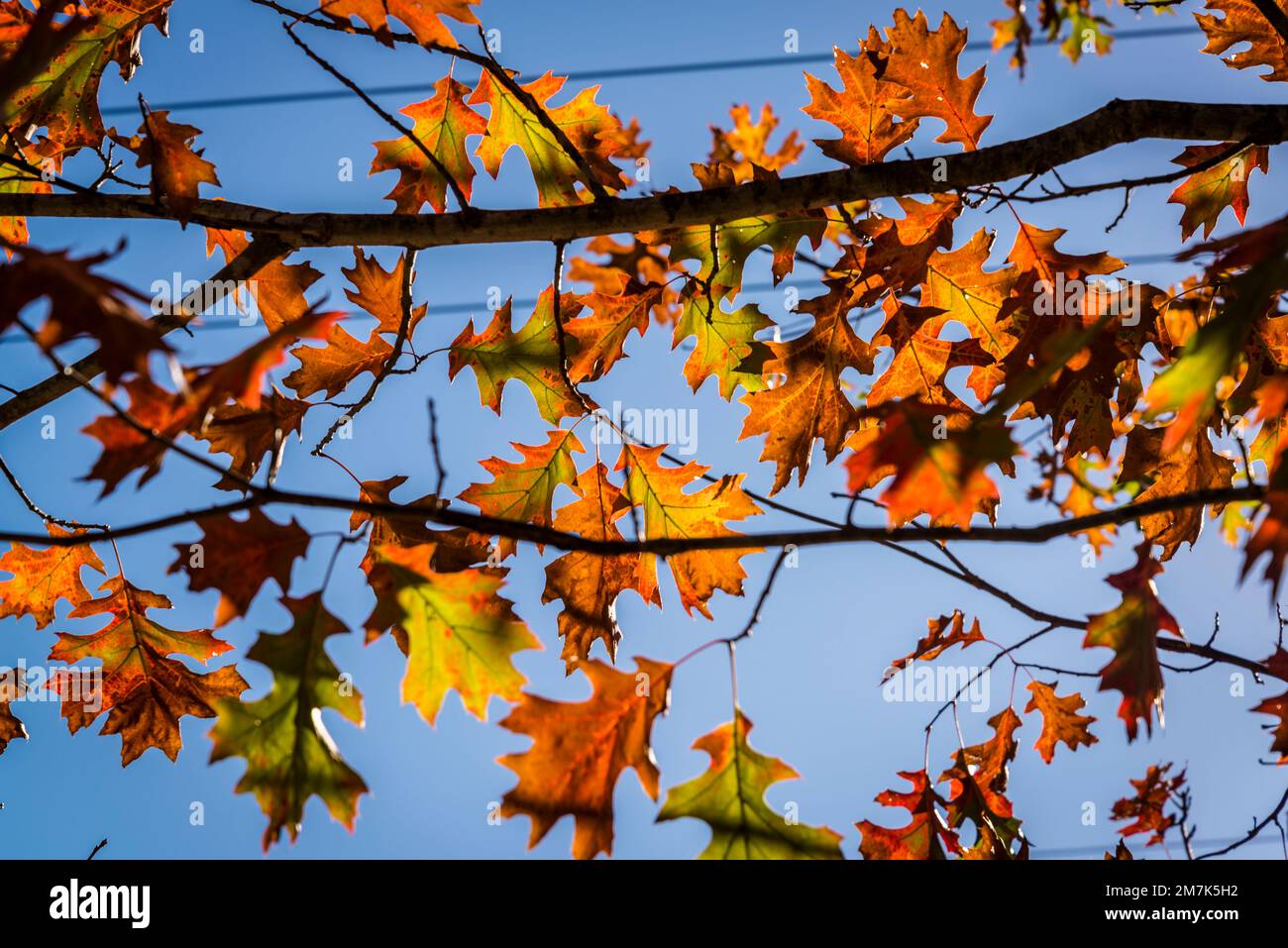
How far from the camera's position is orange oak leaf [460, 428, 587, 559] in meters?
2.37

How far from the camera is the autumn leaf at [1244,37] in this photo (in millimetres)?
2293

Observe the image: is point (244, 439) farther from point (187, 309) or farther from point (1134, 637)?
point (1134, 637)

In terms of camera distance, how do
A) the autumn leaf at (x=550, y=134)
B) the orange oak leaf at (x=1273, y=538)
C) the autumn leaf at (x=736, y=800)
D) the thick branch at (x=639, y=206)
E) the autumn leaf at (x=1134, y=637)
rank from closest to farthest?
the orange oak leaf at (x=1273, y=538) → the autumn leaf at (x=1134, y=637) → the autumn leaf at (x=736, y=800) → the thick branch at (x=639, y=206) → the autumn leaf at (x=550, y=134)

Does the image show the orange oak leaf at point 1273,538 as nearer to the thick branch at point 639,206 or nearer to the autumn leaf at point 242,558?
the thick branch at point 639,206

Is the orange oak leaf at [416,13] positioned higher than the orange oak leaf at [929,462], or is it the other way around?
the orange oak leaf at [416,13]

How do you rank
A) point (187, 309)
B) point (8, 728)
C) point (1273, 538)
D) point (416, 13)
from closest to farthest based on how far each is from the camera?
point (1273, 538)
point (416, 13)
point (187, 309)
point (8, 728)

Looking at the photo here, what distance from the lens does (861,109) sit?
2.18m

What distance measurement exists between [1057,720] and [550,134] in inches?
90.4

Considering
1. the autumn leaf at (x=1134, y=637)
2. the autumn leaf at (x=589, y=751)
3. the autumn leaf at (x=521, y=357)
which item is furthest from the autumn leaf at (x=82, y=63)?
the autumn leaf at (x=1134, y=637)

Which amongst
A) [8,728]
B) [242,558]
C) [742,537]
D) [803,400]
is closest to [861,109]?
[803,400]

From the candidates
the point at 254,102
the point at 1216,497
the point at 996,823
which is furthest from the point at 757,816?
the point at 254,102

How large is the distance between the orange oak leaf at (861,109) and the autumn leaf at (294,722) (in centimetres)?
163

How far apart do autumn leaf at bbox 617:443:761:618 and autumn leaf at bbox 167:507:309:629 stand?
0.95 meters
